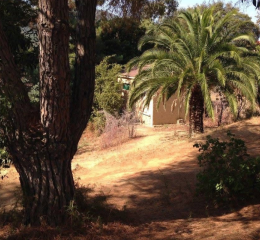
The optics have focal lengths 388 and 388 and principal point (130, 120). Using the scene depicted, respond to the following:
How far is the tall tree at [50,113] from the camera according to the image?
4.90m

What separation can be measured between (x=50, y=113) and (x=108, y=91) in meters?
15.0

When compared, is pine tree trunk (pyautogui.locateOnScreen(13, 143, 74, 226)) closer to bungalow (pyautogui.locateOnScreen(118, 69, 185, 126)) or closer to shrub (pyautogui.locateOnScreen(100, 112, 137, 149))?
shrub (pyautogui.locateOnScreen(100, 112, 137, 149))

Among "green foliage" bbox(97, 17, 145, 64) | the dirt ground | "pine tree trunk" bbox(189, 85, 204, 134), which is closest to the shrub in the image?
the dirt ground

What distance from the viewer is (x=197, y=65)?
13445mm

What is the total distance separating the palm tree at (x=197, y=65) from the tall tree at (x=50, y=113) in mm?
7827

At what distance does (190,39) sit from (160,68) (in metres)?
1.47

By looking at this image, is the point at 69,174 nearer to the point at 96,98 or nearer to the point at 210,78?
the point at 210,78

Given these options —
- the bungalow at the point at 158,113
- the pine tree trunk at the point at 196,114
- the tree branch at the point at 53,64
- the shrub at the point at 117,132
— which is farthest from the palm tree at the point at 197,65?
the tree branch at the point at 53,64

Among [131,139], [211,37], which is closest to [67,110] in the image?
[211,37]

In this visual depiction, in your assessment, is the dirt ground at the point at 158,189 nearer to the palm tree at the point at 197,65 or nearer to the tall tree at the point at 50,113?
the tall tree at the point at 50,113

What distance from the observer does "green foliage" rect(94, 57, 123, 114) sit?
19.8 metres

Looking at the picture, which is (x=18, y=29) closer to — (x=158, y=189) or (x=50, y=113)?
(x=50, y=113)

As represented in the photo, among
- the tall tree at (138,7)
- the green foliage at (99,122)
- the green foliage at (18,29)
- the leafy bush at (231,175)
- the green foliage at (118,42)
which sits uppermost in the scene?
the green foliage at (118,42)

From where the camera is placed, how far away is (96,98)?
20484 mm
